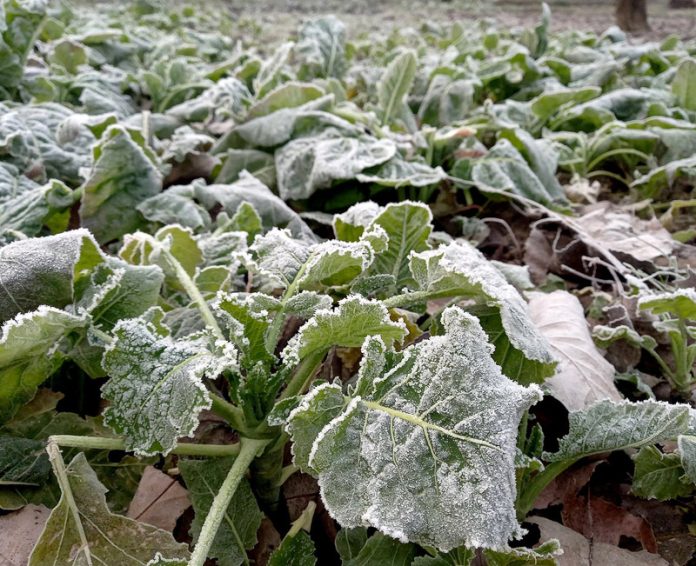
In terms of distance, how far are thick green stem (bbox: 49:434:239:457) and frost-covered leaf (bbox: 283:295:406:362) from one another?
8.9 inches

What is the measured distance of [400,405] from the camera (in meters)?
0.89

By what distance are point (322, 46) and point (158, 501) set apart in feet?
8.49

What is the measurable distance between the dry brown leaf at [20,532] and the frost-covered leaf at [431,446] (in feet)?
1.73

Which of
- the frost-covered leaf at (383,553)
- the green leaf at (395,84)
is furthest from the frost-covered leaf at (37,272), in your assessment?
the green leaf at (395,84)

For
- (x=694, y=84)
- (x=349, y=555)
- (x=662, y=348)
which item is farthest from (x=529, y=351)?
(x=694, y=84)

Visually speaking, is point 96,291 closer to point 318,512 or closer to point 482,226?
point 318,512

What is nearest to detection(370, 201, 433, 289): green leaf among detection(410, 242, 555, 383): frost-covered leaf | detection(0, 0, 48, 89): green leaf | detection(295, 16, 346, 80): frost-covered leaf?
detection(410, 242, 555, 383): frost-covered leaf

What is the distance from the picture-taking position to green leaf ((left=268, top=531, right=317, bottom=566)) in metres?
1.00

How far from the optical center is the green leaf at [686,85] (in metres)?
2.72

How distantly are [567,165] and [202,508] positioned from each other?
2.05 metres

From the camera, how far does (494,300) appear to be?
1054mm

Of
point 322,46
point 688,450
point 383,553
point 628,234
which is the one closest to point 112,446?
point 383,553

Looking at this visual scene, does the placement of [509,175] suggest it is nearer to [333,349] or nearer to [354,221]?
[354,221]

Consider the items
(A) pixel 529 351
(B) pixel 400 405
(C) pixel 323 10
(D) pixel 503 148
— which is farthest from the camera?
(C) pixel 323 10
